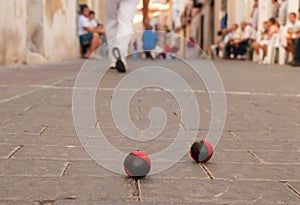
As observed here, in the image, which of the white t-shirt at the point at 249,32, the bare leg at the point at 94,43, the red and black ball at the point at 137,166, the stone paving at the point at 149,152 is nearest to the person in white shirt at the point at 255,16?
the white t-shirt at the point at 249,32

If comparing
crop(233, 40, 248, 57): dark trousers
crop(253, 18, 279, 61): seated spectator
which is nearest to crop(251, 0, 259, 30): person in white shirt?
crop(233, 40, 248, 57): dark trousers

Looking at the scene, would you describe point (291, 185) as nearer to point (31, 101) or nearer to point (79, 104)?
point (79, 104)

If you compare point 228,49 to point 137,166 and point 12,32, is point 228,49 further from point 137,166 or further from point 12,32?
point 137,166

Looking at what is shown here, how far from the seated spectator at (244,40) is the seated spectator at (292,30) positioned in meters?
5.59

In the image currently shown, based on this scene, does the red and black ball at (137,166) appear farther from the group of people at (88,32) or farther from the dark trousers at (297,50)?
the group of people at (88,32)

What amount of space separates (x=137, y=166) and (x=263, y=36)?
14.9 metres

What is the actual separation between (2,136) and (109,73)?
14.1 ft

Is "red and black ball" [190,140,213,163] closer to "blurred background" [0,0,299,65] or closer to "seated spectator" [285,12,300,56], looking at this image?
"blurred background" [0,0,299,65]

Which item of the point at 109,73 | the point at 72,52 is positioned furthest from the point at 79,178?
the point at 72,52

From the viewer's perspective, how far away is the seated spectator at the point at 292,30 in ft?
41.8

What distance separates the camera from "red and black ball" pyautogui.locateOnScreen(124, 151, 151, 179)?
1.85m

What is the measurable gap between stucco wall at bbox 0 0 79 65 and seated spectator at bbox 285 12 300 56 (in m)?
5.41

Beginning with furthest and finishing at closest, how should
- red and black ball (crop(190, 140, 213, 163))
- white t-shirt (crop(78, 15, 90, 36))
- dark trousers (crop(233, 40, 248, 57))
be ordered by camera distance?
dark trousers (crop(233, 40, 248, 57)) < white t-shirt (crop(78, 15, 90, 36)) < red and black ball (crop(190, 140, 213, 163))

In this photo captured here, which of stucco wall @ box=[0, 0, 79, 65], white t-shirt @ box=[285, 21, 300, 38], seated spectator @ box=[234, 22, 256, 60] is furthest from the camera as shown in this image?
seated spectator @ box=[234, 22, 256, 60]
